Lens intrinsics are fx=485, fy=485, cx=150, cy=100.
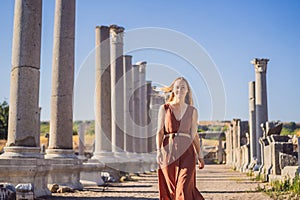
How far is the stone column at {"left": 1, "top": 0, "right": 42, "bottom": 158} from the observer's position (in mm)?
10211

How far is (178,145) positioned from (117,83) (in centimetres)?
1714

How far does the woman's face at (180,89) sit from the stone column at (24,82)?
4.96m

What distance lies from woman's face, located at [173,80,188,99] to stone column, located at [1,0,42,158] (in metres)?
4.96

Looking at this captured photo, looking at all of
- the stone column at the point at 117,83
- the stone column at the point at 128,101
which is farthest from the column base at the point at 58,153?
the stone column at the point at 128,101

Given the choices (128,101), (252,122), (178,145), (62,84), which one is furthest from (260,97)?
(178,145)

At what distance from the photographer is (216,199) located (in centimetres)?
1127

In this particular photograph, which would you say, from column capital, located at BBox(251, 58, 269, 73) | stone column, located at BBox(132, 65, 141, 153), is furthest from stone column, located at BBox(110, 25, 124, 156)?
stone column, located at BBox(132, 65, 141, 153)

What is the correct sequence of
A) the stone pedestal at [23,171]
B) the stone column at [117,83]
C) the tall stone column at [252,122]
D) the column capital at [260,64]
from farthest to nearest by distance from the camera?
the tall stone column at [252,122] → the column capital at [260,64] → the stone column at [117,83] → the stone pedestal at [23,171]

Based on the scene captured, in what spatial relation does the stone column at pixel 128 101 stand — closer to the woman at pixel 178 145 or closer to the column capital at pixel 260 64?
the column capital at pixel 260 64

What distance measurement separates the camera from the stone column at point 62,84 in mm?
13219

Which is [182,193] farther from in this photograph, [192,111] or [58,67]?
[58,67]

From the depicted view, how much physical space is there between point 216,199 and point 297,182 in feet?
6.82

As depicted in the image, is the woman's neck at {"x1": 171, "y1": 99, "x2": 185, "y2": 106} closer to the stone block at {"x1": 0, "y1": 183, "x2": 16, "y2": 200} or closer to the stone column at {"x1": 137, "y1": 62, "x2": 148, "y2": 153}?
the stone block at {"x1": 0, "y1": 183, "x2": 16, "y2": 200}

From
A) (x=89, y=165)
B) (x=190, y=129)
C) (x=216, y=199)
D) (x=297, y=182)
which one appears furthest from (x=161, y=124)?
(x=89, y=165)
